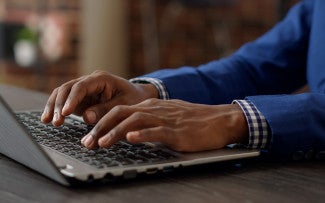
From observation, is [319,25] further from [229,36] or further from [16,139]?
[229,36]

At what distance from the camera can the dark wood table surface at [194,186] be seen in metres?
0.65

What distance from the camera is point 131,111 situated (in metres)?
0.83

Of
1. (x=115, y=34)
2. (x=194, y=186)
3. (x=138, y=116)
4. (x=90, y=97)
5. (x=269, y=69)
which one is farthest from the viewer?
(x=115, y=34)

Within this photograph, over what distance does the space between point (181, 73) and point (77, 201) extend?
0.69 metres

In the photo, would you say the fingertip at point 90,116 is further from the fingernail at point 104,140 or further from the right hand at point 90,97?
the fingernail at point 104,140

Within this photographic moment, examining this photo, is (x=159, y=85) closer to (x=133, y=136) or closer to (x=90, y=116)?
(x=90, y=116)

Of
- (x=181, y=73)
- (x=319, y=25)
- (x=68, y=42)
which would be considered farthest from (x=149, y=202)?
(x=68, y=42)

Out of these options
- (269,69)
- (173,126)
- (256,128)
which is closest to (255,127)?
(256,128)

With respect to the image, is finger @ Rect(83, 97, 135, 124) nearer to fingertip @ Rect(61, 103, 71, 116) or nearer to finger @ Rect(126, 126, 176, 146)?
fingertip @ Rect(61, 103, 71, 116)

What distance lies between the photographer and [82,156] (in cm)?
74

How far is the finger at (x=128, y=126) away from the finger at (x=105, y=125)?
16 millimetres

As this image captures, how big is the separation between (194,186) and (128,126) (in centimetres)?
13

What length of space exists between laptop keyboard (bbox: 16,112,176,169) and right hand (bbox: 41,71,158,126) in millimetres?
20

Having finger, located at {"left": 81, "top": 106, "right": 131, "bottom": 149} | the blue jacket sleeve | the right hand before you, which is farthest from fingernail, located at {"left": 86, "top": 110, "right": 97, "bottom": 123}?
the blue jacket sleeve
